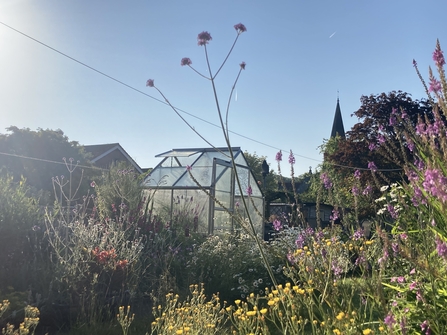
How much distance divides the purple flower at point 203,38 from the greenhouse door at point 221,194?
8378 millimetres

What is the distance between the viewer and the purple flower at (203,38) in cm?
249

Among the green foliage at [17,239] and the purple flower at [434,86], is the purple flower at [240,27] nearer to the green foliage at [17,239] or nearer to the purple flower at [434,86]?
the purple flower at [434,86]

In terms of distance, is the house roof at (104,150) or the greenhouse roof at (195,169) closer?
the greenhouse roof at (195,169)

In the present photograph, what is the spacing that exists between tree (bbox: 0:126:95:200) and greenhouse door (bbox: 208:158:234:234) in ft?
23.1

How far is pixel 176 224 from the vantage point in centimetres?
814

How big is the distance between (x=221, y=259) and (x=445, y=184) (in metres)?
4.88

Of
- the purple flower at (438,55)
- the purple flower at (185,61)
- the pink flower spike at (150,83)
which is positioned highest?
the purple flower at (185,61)

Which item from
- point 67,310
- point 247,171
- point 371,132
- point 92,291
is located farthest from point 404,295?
point 371,132

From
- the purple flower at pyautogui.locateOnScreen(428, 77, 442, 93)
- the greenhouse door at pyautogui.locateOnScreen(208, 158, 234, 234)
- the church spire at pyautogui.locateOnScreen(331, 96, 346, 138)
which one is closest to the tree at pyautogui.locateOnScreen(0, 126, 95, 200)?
the greenhouse door at pyautogui.locateOnScreen(208, 158, 234, 234)

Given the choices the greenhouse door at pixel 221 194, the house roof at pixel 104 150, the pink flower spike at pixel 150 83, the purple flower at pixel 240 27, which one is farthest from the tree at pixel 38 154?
the purple flower at pixel 240 27

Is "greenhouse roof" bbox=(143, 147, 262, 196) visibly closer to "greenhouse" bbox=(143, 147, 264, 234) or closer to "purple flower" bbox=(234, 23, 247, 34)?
"greenhouse" bbox=(143, 147, 264, 234)

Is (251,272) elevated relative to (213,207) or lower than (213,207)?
lower

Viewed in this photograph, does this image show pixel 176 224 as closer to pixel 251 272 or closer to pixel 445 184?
pixel 251 272

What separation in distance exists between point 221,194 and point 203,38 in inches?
366
